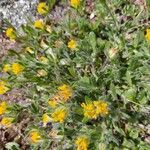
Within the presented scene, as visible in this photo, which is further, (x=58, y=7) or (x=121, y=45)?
(x=58, y=7)

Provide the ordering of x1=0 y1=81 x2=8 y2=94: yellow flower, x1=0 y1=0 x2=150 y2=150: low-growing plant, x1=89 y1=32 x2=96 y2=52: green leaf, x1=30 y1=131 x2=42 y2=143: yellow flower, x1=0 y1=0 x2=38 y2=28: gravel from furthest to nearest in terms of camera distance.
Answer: x1=0 y1=0 x2=38 y2=28: gravel, x1=0 y1=81 x2=8 y2=94: yellow flower, x1=89 y1=32 x2=96 y2=52: green leaf, x1=30 y1=131 x2=42 y2=143: yellow flower, x1=0 y1=0 x2=150 y2=150: low-growing plant

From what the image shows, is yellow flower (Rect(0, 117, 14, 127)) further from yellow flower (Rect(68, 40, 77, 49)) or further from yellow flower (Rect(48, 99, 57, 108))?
yellow flower (Rect(68, 40, 77, 49))

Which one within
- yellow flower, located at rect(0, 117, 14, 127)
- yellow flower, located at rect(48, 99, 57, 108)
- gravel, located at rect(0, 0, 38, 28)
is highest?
gravel, located at rect(0, 0, 38, 28)

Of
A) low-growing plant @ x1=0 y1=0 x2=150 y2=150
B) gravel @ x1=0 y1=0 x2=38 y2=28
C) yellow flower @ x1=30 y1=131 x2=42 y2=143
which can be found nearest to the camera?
low-growing plant @ x1=0 y1=0 x2=150 y2=150

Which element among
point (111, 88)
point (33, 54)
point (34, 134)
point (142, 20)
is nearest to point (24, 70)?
point (33, 54)

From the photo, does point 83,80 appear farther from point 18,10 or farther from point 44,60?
point 18,10

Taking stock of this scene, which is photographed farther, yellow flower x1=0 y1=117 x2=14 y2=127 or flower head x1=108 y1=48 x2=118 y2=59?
yellow flower x1=0 y1=117 x2=14 y2=127

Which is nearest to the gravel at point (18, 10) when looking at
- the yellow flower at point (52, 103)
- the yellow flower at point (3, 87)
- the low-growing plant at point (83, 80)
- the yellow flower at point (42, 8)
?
the low-growing plant at point (83, 80)

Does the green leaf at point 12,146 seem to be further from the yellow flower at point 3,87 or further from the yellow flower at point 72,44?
the yellow flower at point 72,44

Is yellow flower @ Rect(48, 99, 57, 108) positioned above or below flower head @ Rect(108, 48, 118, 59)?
below

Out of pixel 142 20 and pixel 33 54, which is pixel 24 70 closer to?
pixel 33 54

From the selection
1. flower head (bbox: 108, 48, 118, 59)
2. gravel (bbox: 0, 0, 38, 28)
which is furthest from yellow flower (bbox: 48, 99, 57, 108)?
gravel (bbox: 0, 0, 38, 28)
